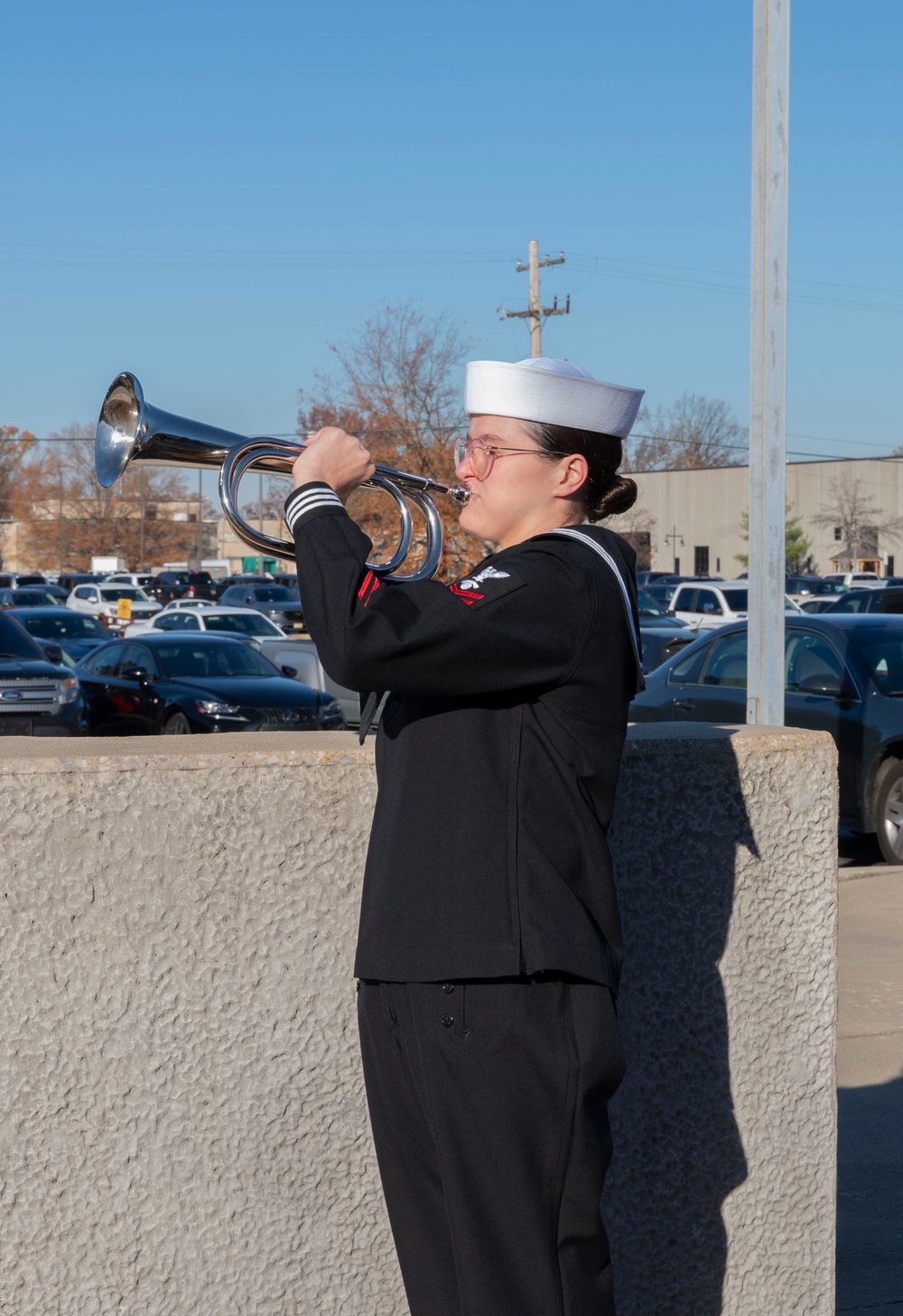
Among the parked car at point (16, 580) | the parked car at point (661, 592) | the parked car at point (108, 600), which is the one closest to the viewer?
the parked car at point (661, 592)

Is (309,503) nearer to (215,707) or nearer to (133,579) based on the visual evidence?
(215,707)

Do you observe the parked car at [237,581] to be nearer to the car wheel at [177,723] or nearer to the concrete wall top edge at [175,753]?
the car wheel at [177,723]

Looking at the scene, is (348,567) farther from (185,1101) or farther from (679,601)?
(679,601)

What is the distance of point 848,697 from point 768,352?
7.69 ft

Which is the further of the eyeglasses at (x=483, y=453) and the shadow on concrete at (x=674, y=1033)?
the shadow on concrete at (x=674, y=1033)

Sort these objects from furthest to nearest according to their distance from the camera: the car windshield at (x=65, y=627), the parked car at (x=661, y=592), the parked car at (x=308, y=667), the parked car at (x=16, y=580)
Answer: the parked car at (x=16, y=580)
the parked car at (x=661, y=592)
the car windshield at (x=65, y=627)
the parked car at (x=308, y=667)

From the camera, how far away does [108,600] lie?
42438mm

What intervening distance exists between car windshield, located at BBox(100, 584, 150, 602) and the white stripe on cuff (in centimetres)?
4092

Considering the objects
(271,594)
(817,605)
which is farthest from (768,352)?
(271,594)

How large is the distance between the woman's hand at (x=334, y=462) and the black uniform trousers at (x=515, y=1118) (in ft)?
2.33

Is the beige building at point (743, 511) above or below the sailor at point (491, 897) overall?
above

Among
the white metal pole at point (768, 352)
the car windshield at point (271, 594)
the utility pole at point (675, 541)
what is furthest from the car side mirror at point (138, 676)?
A: the utility pole at point (675, 541)

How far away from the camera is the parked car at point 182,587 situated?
46.1 metres

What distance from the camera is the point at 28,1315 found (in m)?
2.33
